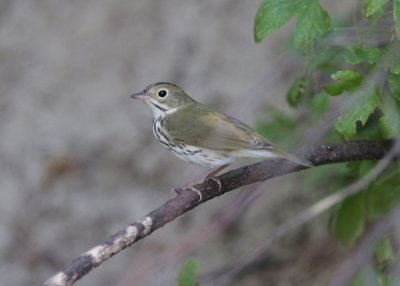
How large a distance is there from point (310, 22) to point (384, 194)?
2.81 feet

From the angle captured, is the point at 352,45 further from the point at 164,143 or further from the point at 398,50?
the point at 164,143

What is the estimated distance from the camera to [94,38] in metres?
5.96

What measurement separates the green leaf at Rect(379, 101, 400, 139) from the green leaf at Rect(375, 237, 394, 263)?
1.81 ft

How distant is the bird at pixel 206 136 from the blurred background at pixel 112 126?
0.95m

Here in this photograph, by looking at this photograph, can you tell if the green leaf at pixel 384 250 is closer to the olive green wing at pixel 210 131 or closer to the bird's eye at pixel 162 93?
the olive green wing at pixel 210 131

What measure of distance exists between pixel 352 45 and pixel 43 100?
2.98 metres

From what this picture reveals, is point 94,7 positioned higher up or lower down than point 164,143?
higher up

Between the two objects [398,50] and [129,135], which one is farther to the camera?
[129,135]

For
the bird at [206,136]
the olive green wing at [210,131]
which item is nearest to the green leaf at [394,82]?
the bird at [206,136]

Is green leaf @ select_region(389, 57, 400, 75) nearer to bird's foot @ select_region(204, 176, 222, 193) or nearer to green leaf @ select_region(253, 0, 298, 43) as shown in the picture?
green leaf @ select_region(253, 0, 298, 43)

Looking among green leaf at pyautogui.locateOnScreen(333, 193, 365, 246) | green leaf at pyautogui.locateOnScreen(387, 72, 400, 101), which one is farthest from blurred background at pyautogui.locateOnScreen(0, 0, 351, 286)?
green leaf at pyautogui.locateOnScreen(387, 72, 400, 101)

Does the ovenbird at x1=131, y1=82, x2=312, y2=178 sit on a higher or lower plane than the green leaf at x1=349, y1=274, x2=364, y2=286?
higher

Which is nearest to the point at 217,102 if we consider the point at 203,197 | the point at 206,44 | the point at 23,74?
the point at 206,44

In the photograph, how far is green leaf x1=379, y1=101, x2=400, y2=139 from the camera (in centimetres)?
331
